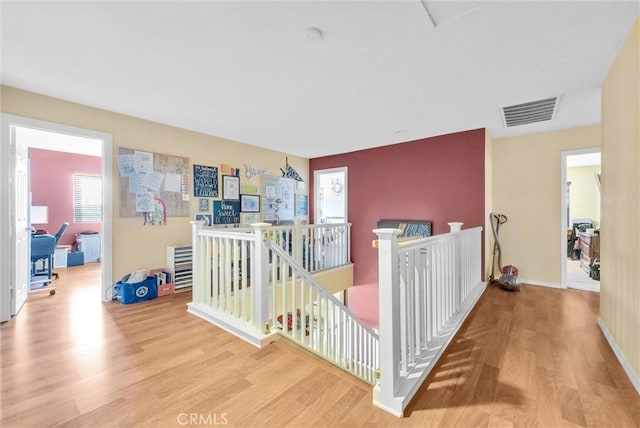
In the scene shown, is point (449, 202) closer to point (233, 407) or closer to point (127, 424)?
point (233, 407)

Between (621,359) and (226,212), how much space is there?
180 inches

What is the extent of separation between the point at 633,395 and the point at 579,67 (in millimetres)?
2431

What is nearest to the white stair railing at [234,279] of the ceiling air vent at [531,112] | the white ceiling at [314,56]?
the white ceiling at [314,56]

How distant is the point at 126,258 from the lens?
11.2ft

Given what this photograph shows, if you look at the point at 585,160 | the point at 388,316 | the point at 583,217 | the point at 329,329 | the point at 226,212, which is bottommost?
the point at 329,329

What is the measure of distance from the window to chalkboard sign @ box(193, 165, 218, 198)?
3727mm

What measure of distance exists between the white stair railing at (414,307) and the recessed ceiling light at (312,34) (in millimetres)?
1403

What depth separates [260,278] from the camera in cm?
238

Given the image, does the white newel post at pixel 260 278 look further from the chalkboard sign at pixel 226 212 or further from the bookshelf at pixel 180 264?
the chalkboard sign at pixel 226 212

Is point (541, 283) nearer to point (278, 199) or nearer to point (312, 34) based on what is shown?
point (278, 199)

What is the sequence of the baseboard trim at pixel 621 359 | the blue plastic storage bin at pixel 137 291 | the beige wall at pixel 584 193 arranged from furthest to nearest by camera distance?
1. the beige wall at pixel 584 193
2. the blue plastic storage bin at pixel 137 291
3. the baseboard trim at pixel 621 359

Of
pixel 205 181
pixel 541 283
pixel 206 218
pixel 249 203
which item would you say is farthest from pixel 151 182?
pixel 541 283

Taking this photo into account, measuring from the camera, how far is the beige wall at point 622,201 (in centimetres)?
175

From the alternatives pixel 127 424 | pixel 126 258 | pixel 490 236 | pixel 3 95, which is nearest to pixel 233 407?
pixel 127 424
